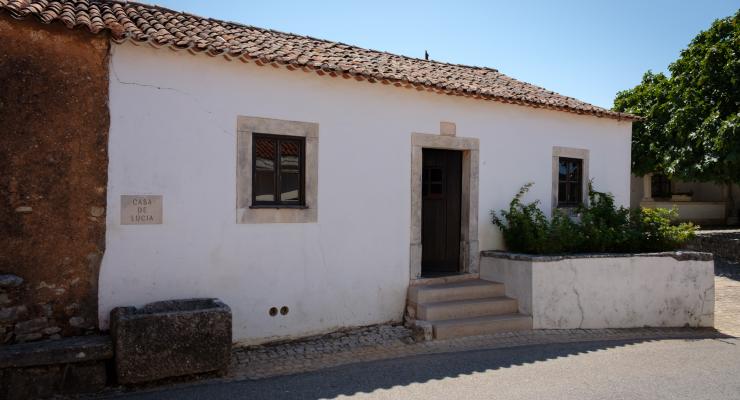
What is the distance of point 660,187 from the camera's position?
23.7 meters

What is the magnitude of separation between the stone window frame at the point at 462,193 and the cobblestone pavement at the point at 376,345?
119 centimetres

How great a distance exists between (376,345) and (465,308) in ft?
4.96

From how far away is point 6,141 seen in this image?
5.12 meters

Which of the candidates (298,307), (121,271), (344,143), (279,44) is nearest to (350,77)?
(344,143)

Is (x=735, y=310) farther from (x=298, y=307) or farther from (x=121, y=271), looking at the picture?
(x=121, y=271)

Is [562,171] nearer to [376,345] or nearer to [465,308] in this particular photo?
[465,308]

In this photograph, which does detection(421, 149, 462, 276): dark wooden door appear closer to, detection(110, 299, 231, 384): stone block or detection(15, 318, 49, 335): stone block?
detection(110, 299, 231, 384): stone block

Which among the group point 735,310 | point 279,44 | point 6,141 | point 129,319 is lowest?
point 735,310

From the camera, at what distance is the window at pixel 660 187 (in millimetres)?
23548

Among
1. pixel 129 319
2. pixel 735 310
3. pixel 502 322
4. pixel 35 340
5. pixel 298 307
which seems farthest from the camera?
pixel 735 310

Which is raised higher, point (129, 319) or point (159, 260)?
point (159, 260)

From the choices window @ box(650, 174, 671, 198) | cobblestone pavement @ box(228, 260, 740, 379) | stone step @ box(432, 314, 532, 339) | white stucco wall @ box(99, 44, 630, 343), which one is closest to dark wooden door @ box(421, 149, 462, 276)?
white stucco wall @ box(99, 44, 630, 343)

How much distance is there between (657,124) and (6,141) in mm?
17229

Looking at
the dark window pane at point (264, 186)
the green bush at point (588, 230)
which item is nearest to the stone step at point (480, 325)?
the green bush at point (588, 230)
